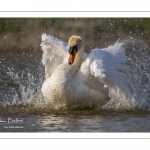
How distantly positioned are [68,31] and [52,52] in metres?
2.81

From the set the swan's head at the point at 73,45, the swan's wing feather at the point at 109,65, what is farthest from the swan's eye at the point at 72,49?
the swan's wing feather at the point at 109,65

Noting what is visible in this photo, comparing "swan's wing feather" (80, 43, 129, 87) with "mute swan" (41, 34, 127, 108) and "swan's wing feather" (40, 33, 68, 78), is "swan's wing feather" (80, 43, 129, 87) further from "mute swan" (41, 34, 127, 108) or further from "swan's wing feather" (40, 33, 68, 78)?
"swan's wing feather" (40, 33, 68, 78)

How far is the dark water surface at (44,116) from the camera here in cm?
967

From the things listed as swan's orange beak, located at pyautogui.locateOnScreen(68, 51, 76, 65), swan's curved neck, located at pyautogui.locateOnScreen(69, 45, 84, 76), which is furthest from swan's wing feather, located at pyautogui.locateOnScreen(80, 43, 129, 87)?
swan's orange beak, located at pyautogui.locateOnScreen(68, 51, 76, 65)

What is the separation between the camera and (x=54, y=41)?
11750 mm

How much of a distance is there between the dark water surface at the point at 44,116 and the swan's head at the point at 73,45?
0.96 meters

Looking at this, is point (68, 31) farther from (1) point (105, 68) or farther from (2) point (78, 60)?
(1) point (105, 68)

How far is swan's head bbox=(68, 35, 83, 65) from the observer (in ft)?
36.0

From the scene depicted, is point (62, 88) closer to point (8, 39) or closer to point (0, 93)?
point (0, 93)

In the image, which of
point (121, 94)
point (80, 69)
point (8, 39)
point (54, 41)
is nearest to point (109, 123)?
point (121, 94)

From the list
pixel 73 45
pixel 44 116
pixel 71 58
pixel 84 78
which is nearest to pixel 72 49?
pixel 73 45

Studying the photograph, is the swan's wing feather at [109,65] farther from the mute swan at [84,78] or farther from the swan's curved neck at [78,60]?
the swan's curved neck at [78,60]
